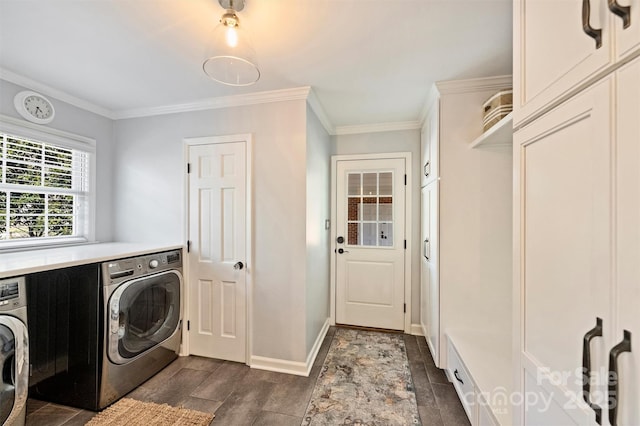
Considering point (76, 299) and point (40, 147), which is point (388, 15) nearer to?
point (76, 299)

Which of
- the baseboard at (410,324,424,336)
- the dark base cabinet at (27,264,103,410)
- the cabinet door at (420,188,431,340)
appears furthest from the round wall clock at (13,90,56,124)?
the baseboard at (410,324,424,336)

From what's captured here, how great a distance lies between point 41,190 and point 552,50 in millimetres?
3525

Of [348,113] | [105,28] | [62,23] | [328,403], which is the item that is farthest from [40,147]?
[328,403]

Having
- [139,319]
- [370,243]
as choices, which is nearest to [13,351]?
[139,319]

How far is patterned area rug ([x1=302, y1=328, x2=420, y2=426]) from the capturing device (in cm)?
170

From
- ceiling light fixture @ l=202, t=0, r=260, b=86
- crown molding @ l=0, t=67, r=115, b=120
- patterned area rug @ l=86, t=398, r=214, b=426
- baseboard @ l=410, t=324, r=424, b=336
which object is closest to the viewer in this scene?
ceiling light fixture @ l=202, t=0, r=260, b=86

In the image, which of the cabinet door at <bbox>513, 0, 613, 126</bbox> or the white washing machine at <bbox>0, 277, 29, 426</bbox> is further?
the white washing machine at <bbox>0, 277, 29, 426</bbox>

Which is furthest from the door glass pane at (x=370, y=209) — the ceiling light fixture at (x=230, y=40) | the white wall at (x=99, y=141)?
the white wall at (x=99, y=141)

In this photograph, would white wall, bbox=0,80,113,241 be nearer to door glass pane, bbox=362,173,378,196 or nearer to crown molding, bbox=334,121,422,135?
crown molding, bbox=334,121,422,135

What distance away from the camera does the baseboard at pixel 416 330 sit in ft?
9.67

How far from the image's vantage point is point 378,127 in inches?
121

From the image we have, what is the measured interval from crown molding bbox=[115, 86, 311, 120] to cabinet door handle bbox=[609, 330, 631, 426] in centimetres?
220

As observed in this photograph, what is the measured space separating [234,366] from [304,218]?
57.7 inches

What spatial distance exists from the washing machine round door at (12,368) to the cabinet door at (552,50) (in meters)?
2.58
